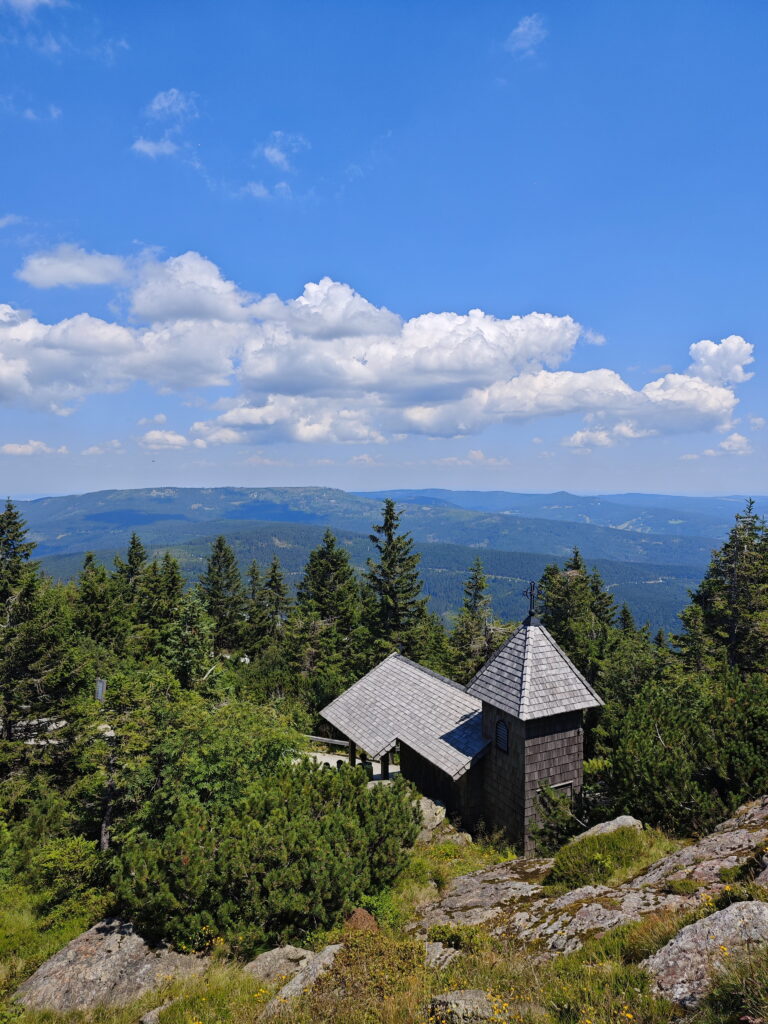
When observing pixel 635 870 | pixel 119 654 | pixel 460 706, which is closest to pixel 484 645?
pixel 460 706

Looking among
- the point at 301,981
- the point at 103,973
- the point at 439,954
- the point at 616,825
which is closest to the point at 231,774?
the point at 103,973

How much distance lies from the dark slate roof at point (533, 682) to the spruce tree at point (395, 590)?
2579cm

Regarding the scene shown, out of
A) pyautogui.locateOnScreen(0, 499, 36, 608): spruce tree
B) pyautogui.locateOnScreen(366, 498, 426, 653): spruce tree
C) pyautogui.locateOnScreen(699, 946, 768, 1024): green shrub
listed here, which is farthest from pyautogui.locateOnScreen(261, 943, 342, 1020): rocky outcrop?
pyautogui.locateOnScreen(366, 498, 426, 653): spruce tree

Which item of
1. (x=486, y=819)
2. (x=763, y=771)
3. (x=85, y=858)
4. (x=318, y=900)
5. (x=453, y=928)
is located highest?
(x=763, y=771)

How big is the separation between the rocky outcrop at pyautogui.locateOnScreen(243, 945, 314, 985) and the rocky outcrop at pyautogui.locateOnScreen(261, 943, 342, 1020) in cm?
46

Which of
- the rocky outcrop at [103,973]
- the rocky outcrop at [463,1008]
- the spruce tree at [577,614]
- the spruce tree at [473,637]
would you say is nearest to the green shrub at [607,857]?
the rocky outcrop at [463,1008]

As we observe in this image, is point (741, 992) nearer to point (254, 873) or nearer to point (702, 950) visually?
point (702, 950)

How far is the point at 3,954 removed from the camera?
39.9 feet

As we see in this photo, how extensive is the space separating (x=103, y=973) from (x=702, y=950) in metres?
10.3

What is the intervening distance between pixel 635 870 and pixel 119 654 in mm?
36611

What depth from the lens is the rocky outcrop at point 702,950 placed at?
17.8 ft

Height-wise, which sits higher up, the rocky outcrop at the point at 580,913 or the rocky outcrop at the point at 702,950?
the rocky outcrop at the point at 702,950

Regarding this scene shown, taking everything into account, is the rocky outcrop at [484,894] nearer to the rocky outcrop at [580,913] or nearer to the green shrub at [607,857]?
the green shrub at [607,857]

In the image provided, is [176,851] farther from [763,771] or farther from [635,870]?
[763,771]
